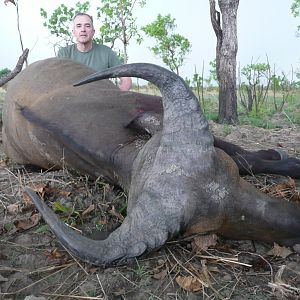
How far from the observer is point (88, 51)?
21.6 ft

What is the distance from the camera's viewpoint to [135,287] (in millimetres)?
2295

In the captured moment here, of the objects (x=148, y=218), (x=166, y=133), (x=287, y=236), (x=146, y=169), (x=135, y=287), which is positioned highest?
(x=166, y=133)

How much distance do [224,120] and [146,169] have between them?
595 cm

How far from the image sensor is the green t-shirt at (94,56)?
650 centimetres

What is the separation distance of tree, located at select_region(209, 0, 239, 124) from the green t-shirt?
2525 millimetres

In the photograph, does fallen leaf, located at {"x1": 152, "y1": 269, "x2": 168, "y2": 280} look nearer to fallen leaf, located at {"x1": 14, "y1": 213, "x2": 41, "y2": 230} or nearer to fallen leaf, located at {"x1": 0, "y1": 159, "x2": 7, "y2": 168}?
fallen leaf, located at {"x1": 14, "y1": 213, "x2": 41, "y2": 230}

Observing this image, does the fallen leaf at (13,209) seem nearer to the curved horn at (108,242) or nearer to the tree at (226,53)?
the curved horn at (108,242)

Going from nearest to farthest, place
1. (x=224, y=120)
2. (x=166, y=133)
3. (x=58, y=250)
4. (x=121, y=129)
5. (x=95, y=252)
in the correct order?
(x=95, y=252) < (x=166, y=133) < (x=58, y=250) < (x=121, y=129) < (x=224, y=120)

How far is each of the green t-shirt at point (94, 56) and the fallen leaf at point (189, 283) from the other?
14.9 ft

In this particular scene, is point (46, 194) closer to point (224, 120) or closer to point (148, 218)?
point (148, 218)

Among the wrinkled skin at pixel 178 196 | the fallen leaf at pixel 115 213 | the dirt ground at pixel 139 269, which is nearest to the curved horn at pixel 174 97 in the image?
the wrinkled skin at pixel 178 196

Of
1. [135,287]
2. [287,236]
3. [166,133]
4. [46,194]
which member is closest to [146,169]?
[166,133]

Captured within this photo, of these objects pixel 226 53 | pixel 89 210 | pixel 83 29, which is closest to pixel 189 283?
pixel 89 210

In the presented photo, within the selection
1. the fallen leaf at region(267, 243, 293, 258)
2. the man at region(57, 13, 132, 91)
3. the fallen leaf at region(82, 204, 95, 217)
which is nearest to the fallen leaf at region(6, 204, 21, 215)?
the fallen leaf at region(82, 204, 95, 217)
